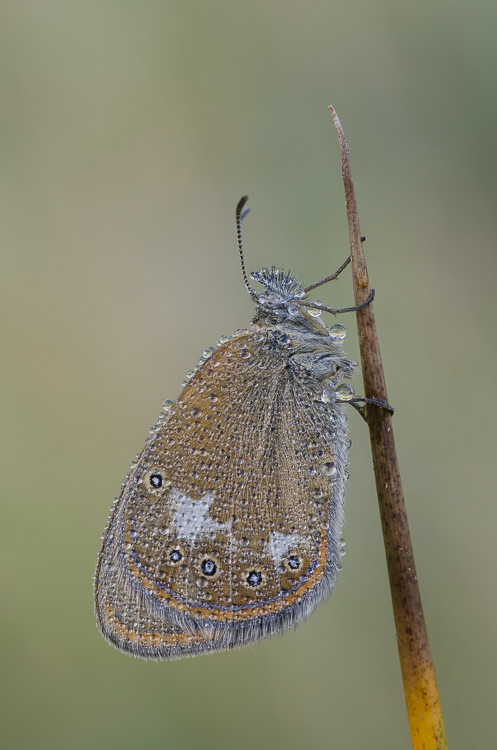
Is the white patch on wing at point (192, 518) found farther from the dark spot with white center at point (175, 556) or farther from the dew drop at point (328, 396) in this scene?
the dew drop at point (328, 396)

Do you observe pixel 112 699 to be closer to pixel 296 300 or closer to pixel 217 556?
pixel 217 556

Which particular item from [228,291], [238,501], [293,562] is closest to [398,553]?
[293,562]

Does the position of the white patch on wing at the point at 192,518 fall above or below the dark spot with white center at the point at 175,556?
above

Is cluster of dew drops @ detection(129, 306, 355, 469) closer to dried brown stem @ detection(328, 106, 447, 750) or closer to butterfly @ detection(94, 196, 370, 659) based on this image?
butterfly @ detection(94, 196, 370, 659)

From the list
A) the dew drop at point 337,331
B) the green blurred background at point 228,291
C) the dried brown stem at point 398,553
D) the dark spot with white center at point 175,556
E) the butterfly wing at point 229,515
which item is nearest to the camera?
the dried brown stem at point 398,553

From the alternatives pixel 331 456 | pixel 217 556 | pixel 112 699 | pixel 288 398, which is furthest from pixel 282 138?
pixel 112 699

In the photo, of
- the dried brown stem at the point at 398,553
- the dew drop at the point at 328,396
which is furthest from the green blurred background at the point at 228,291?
the dried brown stem at the point at 398,553

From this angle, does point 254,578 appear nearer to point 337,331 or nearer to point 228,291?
point 337,331
